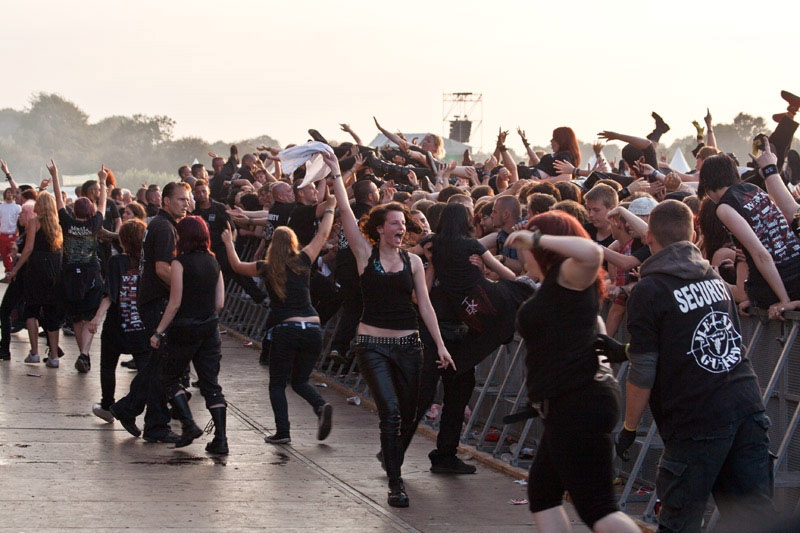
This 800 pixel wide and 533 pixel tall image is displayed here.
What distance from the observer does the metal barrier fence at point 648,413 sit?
6.82m

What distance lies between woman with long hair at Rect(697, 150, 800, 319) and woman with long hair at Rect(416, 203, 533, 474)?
2158 millimetres

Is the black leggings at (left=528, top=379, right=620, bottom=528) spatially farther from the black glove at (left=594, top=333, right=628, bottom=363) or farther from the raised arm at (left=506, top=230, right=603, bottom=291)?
the raised arm at (left=506, top=230, right=603, bottom=291)

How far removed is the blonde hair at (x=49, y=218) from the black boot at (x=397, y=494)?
25.2 ft

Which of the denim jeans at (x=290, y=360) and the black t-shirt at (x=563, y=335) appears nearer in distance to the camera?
the black t-shirt at (x=563, y=335)

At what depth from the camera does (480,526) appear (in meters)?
7.43

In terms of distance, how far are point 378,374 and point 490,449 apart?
75.8 inches

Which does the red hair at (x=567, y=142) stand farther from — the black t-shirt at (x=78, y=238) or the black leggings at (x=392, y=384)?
the black t-shirt at (x=78, y=238)

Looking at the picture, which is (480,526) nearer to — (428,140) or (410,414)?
(410,414)

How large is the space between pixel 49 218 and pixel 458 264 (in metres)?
7.13

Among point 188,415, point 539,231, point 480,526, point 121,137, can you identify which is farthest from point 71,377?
point 121,137

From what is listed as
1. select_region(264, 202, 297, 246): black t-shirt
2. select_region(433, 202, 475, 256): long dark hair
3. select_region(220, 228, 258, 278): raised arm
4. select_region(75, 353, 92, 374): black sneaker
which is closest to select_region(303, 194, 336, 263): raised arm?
select_region(220, 228, 258, 278): raised arm

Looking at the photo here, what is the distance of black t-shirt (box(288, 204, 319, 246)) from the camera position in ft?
43.9

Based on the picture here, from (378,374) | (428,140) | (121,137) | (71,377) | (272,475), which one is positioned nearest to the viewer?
(378,374)

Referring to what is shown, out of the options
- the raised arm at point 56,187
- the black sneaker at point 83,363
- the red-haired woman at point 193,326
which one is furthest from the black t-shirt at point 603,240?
the raised arm at point 56,187
